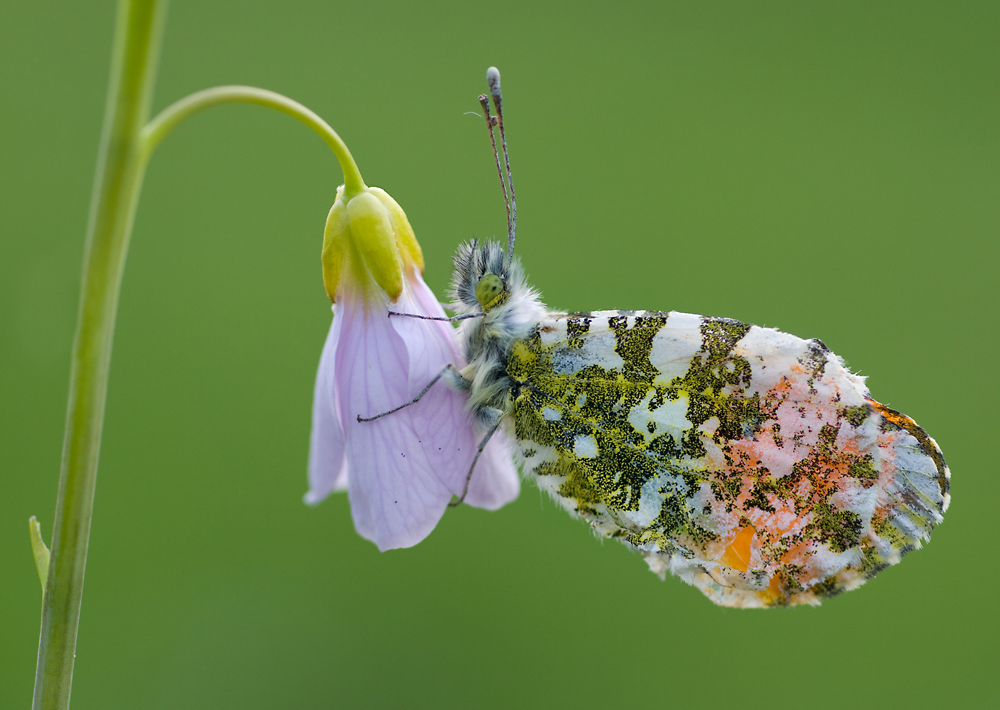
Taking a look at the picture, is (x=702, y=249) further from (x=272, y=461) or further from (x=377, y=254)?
(x=377, y=254)

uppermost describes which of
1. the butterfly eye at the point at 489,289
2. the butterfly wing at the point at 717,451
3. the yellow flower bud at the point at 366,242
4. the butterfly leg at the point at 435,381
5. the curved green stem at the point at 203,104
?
the curved green stem at the point at 203,104

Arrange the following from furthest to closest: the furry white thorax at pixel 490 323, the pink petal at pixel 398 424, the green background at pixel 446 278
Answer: the green background at pixel 446 278, the furry white thorax at pixel 490 323, the pink petal at pixel 398 424

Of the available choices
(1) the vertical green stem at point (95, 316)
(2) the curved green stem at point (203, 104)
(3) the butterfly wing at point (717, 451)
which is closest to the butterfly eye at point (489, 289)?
(3) the butterfly wing at point (717, 451)

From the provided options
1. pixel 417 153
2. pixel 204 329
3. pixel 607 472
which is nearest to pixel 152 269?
pixel 204 329

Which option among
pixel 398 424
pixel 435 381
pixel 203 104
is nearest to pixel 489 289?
pixel 435 381

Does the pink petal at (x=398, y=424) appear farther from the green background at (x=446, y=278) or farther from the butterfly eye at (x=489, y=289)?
the green background at (x=446, y=278)
